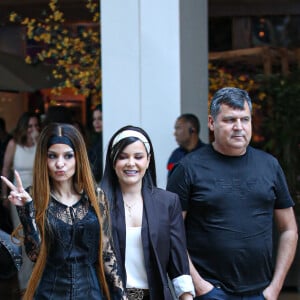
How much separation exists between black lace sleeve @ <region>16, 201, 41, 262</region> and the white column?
10.2ft

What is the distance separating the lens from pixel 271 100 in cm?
719

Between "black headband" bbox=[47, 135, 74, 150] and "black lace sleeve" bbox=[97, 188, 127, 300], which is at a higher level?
"black headband" bbox=[47, 135, 74, 150]

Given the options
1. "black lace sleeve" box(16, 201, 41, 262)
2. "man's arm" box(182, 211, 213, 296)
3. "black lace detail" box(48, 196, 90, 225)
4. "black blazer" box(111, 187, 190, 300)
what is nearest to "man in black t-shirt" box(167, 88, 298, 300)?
"man's arm" box(182, 211, 213, 296)

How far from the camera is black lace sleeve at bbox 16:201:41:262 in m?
3.09

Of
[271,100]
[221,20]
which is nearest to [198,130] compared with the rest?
[271,100]

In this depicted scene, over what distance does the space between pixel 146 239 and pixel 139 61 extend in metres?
3.01

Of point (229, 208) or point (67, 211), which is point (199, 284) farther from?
point (67, 211)

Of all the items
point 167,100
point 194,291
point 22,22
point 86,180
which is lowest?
point 194,291

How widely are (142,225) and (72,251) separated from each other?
0.43 metres

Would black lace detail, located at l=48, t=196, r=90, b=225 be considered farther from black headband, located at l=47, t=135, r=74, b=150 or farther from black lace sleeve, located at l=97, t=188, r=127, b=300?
black headband, located at l=47, t=135, r=74, b=150

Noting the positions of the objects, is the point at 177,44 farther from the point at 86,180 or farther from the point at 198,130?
the point at 86,180

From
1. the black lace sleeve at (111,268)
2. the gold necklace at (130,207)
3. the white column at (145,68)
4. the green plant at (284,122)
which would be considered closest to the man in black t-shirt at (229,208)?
the gold necklace at (130,207)

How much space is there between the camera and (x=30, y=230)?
10.3 feet

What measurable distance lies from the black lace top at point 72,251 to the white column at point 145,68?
293 cm
